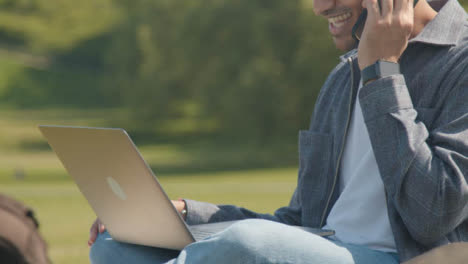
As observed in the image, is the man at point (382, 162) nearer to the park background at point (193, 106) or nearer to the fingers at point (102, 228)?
the fingers at point (102, 228)

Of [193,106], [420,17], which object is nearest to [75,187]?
[420,17]

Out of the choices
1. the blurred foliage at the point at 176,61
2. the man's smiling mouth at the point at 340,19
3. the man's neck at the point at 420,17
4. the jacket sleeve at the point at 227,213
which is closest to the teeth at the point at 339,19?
the man's smiling mouth at the point at 340,19

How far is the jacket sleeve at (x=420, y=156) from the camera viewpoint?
151cm

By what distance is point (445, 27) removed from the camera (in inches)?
69.7

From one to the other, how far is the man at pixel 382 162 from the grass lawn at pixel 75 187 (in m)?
4.60

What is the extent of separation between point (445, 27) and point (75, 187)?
50.6ft

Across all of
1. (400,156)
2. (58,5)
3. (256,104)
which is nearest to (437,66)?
(400,156)

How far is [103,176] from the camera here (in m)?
1.81

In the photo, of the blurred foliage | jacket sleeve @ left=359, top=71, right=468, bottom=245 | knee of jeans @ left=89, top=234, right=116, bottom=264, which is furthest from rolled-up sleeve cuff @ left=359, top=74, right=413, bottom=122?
the blurred foliage

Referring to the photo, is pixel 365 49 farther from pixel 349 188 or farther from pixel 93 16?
pixel 93 16

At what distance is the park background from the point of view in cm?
1405

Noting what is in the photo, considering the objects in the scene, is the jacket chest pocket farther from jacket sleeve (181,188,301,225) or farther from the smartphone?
the smartphone

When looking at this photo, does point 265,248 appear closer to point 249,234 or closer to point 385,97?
point 249,234

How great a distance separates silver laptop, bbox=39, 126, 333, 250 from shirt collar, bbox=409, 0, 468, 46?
1.63 feet
